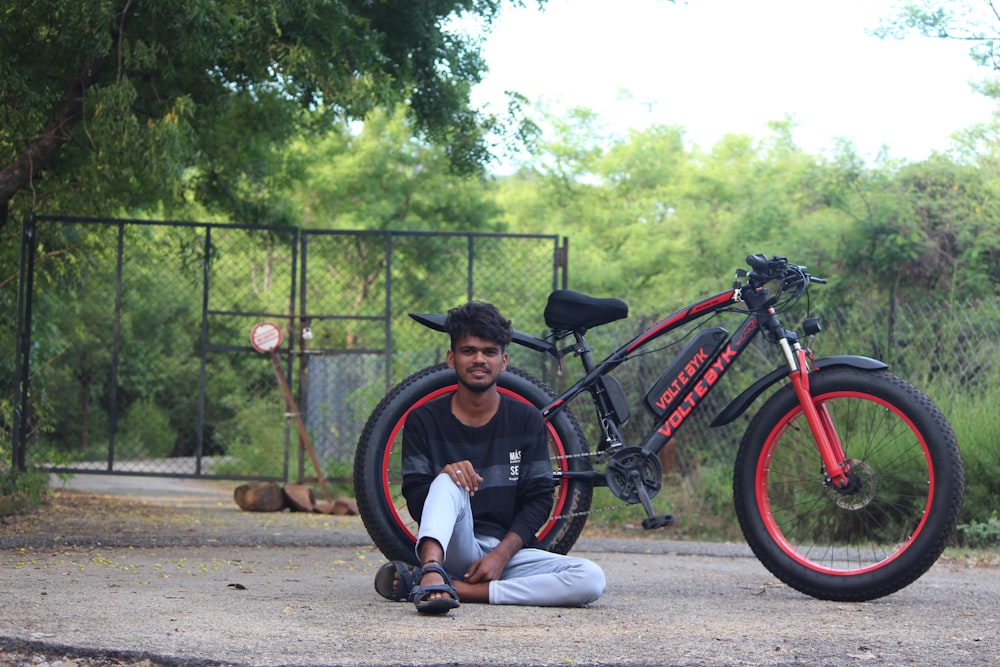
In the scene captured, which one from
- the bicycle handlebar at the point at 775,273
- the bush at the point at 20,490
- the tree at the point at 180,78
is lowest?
the bush at the point at 20,490

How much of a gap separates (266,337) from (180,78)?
259 centimetres

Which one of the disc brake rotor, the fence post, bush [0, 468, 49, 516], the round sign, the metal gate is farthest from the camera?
the metal gate

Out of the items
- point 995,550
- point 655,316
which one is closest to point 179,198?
point 655,316

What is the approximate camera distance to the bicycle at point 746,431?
4.88 metres

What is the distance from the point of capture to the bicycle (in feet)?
16.0

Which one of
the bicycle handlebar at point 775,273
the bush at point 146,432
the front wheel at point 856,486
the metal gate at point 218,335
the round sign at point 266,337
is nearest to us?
the front wheel at point 856,486

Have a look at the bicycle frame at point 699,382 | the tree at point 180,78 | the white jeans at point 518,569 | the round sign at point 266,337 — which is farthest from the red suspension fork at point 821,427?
the round sign at point 266,337

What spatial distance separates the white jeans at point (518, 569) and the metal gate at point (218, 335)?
214 inches

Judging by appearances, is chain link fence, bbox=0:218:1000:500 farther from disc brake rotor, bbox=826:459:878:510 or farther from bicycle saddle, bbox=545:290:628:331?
disc brake rotor, bbox=826:459:878:510

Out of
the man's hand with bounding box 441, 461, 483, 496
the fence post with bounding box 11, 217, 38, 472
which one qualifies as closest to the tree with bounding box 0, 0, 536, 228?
the fence post with bounding box 11, 217, 38, 472

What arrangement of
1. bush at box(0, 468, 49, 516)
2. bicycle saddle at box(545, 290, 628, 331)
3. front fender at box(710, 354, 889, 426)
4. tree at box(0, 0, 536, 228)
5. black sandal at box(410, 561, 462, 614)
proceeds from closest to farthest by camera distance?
1. black sandal at box(410, 561, 462, 614)
2. front fender at box(710, 354, 889, 426)
3. bicycle saddle at box(545, 290, 628, 331)
4. tree at box(0, 0, 536, 228)
5. bush at box(0, 468, 49, 516)

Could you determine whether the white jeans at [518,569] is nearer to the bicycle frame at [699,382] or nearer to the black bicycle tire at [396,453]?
the bicycle frame at [699,382]

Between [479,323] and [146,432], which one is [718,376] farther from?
[146,432]

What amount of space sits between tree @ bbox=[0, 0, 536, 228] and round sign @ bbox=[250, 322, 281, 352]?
1448 mm
